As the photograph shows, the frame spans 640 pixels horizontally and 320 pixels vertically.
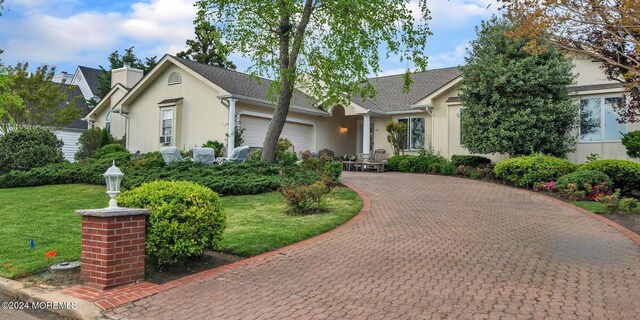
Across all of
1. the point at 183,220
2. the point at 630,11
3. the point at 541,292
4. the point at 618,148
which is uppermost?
the point at 630,11

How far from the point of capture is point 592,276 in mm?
6074

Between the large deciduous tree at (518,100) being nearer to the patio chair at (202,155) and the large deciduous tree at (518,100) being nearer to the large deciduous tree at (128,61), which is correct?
the patio chair at (202,155)

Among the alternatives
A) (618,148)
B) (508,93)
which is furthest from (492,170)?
(618,148)

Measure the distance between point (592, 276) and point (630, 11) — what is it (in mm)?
4197

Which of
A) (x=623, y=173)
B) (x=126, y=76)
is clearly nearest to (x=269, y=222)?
(x=623, y=173)

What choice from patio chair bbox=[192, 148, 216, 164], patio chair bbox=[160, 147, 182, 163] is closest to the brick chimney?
patio chair bbox=[160, 147, 182, 163]

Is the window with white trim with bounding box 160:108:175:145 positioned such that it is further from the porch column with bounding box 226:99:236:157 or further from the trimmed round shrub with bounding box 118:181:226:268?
the trimmed round shrub with bounding box 118:181:226:268

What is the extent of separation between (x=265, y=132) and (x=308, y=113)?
2677 millimetres

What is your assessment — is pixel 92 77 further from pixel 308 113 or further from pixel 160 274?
pixel 160 274

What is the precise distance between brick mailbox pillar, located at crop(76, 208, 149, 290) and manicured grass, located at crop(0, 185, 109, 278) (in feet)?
3.74

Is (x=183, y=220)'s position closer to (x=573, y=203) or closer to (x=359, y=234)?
(x=359, y=234)

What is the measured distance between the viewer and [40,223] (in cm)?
920

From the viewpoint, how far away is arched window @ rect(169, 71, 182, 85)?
2282 centimetres

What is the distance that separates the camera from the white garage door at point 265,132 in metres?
21.6
